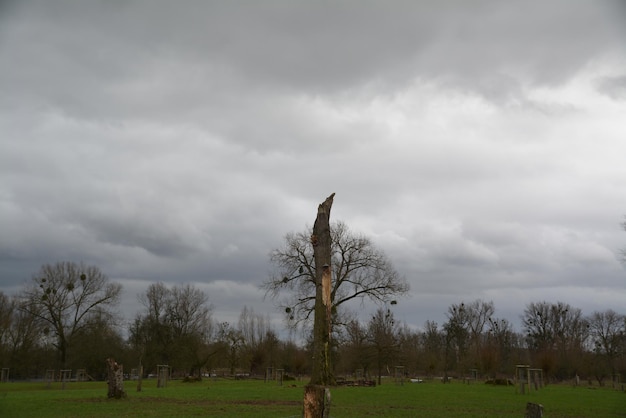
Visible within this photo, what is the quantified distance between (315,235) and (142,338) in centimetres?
5988

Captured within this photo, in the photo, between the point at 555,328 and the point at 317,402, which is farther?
the point at 555,328

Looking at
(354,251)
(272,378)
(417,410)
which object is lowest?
(272,378)

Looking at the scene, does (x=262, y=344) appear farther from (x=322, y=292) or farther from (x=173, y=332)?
(x=322, y=292)

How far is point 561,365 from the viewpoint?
57.2 m

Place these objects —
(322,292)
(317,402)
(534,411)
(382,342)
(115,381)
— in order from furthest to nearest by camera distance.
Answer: (382,342), (115,381), (322,292), (317,402), (534,411)

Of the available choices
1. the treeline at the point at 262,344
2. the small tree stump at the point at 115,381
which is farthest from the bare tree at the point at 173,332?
the small tree stump at the point at 115,381

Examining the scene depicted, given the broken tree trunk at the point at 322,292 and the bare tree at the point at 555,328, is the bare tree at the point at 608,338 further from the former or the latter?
the broken tree trunk at the point at 322,292

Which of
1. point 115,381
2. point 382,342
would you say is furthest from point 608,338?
point 115,381

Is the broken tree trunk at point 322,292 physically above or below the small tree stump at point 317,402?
above

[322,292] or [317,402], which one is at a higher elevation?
[322,292]

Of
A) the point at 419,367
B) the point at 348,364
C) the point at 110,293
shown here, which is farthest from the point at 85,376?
the point at 419,367

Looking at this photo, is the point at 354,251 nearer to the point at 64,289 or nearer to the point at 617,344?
the point at 64,289

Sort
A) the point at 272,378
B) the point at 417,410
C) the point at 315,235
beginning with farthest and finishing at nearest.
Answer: the point at 272,378, the point at 417,410, the point at 315,235

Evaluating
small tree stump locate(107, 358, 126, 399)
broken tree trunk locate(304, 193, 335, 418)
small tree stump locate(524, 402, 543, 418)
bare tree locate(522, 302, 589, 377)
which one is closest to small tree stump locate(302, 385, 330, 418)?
broken tree trunk locate(304, 193, 335, 418)
